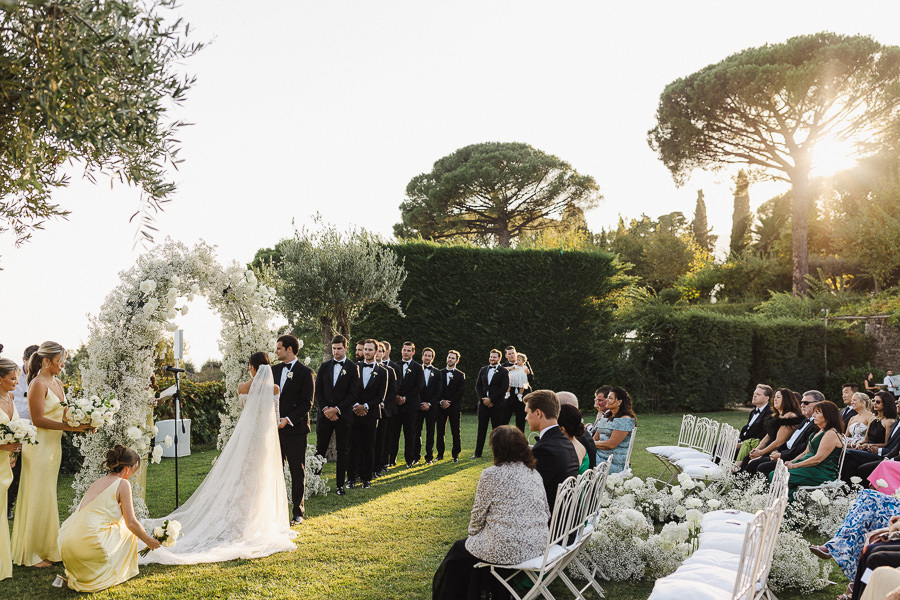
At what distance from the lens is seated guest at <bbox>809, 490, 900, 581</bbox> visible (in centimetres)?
425

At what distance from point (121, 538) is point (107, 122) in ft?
10.9

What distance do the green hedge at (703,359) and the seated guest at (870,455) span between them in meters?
9.28

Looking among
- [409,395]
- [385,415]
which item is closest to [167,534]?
[385,415]

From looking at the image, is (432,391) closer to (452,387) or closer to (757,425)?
(452,387)

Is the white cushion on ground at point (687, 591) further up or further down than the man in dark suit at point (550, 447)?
further down

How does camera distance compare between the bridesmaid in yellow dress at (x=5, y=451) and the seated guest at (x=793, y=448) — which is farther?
the seated guest at (x=793, y=448)

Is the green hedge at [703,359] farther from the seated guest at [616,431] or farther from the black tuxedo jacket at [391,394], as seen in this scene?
the seated guest at [616,431]

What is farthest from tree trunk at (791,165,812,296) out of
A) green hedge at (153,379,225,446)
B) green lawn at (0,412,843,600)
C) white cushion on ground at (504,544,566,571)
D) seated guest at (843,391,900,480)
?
white cushion on ground at (504,544,566,571)

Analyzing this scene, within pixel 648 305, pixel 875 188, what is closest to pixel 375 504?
pixel 648 305

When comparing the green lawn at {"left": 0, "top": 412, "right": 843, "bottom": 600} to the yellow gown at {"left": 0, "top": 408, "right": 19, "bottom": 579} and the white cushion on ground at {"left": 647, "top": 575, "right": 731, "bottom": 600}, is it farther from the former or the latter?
the white cushion on ground at {"left": 647, "top": 575, "right": 731, "bottom": 600}

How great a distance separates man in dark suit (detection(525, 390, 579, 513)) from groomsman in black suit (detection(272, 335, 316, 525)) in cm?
300

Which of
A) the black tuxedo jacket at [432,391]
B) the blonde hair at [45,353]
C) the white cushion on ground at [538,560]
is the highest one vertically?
the blonde hair at [45,353]

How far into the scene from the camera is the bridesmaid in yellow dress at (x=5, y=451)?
4.78 meters

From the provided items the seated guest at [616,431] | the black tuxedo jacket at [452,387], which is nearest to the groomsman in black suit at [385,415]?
the black tuxedo jacket at [452,387]
